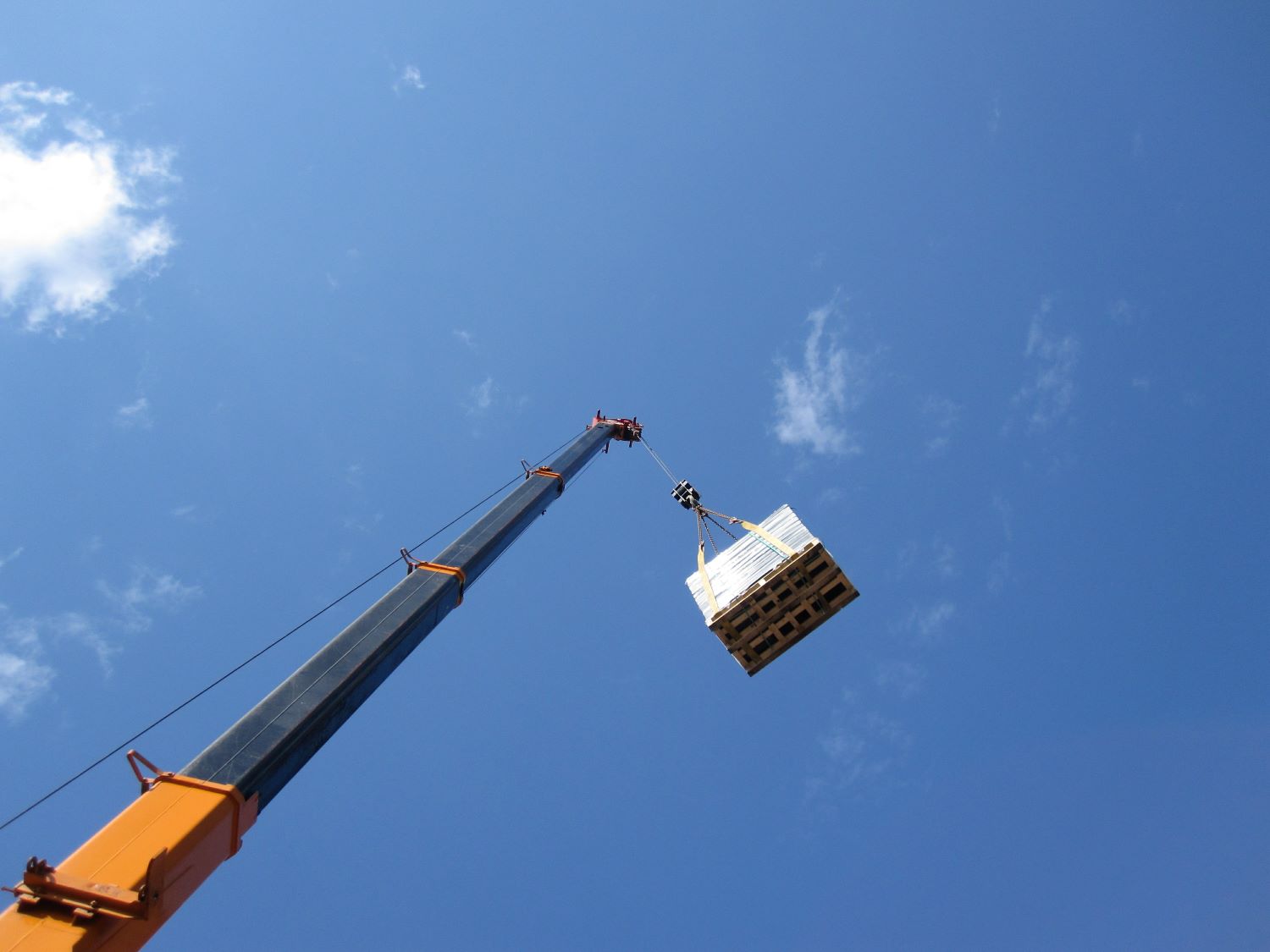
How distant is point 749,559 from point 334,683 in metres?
10.4

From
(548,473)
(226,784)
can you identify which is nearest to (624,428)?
(548,473)

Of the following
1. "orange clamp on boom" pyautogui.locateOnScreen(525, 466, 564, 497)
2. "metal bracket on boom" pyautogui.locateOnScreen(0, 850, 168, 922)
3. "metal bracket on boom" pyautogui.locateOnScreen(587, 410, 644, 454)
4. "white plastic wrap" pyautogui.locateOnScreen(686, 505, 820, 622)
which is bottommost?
"metal bracket on boom" pyautogui.locateOnScreen(0, 850, 168, 922)

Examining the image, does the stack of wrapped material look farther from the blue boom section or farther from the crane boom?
the crane boom

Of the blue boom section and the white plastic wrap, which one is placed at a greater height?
the white plastic wrap

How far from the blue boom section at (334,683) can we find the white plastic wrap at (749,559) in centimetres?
574

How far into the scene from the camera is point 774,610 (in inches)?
671

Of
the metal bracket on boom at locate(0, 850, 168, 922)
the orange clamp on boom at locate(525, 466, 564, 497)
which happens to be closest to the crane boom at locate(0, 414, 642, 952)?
the metal bracket on boom at locate(0, 850, 168, 922)

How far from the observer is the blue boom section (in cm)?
850

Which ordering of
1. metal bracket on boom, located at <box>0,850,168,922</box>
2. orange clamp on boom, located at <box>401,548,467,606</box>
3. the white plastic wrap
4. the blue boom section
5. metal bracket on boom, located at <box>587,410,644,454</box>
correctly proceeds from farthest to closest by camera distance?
metal bracket on boom, located at <box>587,410,644,454</box> → the white plastic wrap → orange clamp on boom, located at <box>401,548,467,606</box> → the blue boom section → metal bracket on boom, located at <box>0,850,168,922</box>

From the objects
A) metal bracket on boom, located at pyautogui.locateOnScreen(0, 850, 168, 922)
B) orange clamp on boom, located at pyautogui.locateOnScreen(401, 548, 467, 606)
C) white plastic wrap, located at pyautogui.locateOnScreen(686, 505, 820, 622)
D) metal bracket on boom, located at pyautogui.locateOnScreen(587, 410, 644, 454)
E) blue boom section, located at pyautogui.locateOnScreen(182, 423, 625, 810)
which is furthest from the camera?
metal bracket on boom, located at pyautogui.locateOnScreen(587, 410, 644, 454)

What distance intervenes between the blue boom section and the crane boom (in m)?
0.02

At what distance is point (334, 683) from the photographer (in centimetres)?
989

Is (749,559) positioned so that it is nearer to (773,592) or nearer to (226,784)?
(773,592)

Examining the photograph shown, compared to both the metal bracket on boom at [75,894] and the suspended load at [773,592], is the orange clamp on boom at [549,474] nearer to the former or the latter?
the suspended load at [773,592]
